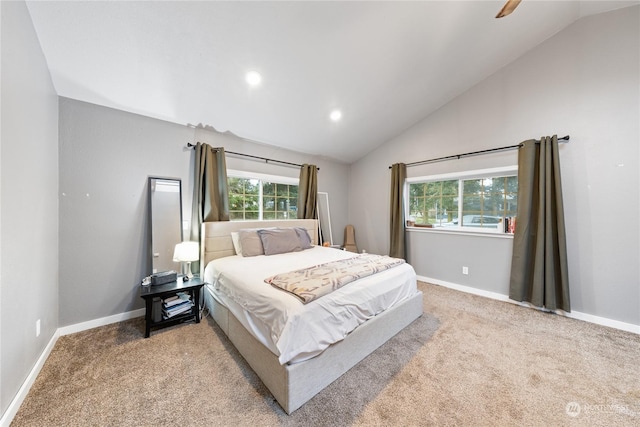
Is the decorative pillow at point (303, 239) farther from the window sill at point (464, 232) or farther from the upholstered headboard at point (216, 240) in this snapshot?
the window sill at point (464, 232)

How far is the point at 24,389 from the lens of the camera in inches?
59.1

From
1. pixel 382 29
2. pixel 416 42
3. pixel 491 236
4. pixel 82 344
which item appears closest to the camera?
pixel 82 344

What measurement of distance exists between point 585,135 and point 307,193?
3.69m

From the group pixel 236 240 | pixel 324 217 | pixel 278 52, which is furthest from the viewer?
pixel 324 217

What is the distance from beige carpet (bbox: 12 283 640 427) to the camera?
137 cm

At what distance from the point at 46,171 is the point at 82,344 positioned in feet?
5.24

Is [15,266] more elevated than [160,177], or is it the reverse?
[160,177]

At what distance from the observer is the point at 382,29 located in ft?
7.39

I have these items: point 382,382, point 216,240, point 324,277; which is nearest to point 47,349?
point 216,240

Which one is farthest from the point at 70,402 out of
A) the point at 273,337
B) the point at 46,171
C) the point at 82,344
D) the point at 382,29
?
the point at 382,29

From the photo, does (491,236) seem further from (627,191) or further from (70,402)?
Result: (70,402)

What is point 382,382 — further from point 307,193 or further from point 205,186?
point 307,193

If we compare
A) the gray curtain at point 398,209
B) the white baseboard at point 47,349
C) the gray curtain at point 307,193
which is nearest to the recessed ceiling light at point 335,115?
the gray curtain at point 307,193

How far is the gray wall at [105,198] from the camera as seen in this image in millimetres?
2291
